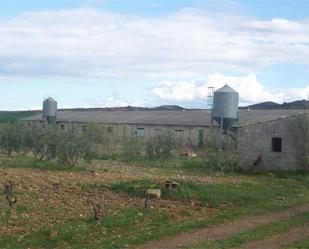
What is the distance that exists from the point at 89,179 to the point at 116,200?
2.65 metres

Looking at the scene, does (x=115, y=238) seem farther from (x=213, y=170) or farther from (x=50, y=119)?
(x=50, y=119)

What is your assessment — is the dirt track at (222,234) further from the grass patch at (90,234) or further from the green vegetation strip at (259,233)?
the grass patch at (90,234)

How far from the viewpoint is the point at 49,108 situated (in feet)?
187

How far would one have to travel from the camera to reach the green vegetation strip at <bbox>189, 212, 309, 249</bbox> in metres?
11.3

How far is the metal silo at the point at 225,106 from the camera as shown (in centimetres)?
3566

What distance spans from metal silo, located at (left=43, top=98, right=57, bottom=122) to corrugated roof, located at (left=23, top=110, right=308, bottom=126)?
4.40m

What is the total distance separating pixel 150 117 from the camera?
2228 inches

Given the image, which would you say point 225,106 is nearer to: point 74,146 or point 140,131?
point 74,146

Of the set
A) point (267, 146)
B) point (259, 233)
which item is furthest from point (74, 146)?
point (267, 146)

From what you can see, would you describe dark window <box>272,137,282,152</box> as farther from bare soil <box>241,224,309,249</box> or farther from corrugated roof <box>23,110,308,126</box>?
bare soil <box>241,224,309,249</box>

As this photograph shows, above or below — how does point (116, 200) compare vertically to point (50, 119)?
below

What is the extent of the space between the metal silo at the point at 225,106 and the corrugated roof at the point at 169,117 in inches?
246

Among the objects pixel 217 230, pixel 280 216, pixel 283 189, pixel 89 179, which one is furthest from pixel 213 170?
pixel 217 230

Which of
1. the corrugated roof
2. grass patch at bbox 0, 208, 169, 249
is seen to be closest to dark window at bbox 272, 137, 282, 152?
the corrugated roof
